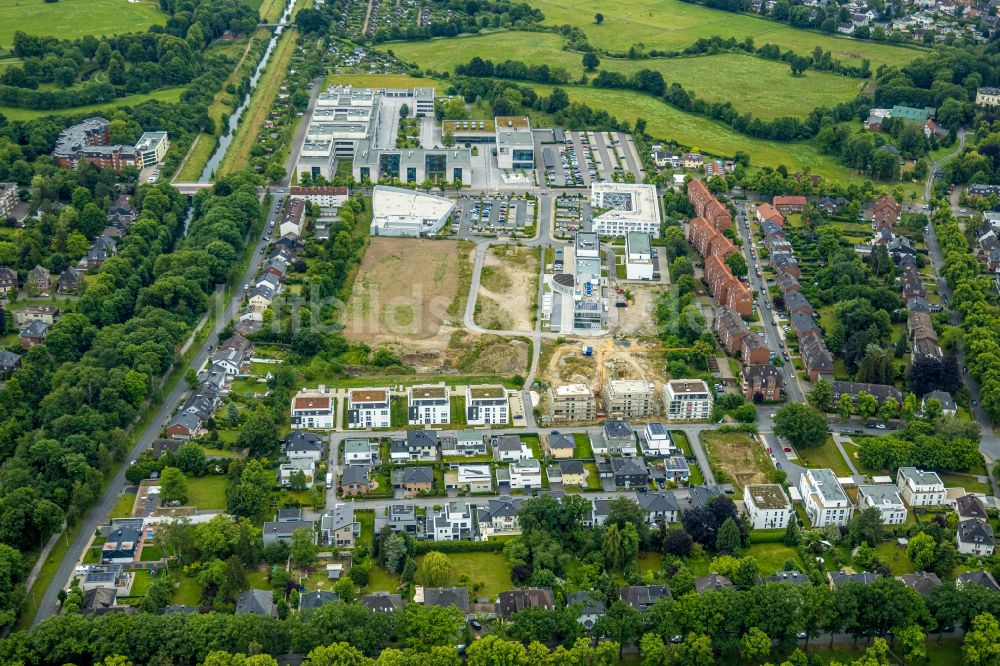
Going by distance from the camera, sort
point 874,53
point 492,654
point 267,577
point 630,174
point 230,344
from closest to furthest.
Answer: point 492,654 → point 267,577 → point 230,344 → point 630,174 → point 874,53

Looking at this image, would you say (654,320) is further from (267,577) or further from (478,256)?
(267,577)

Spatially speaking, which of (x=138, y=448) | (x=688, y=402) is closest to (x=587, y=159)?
(x=688, y=402)

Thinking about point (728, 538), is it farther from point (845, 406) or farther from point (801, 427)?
point (845, 406)

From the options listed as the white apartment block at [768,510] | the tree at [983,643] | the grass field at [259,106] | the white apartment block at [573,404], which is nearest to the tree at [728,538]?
the white apartment block at [768,510]


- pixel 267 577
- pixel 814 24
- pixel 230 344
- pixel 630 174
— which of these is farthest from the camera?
pixel 814 24

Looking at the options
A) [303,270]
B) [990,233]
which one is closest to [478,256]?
[303,270]

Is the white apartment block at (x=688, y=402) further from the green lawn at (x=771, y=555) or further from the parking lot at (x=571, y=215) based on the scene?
the parking lot at (x=571, y=215)
